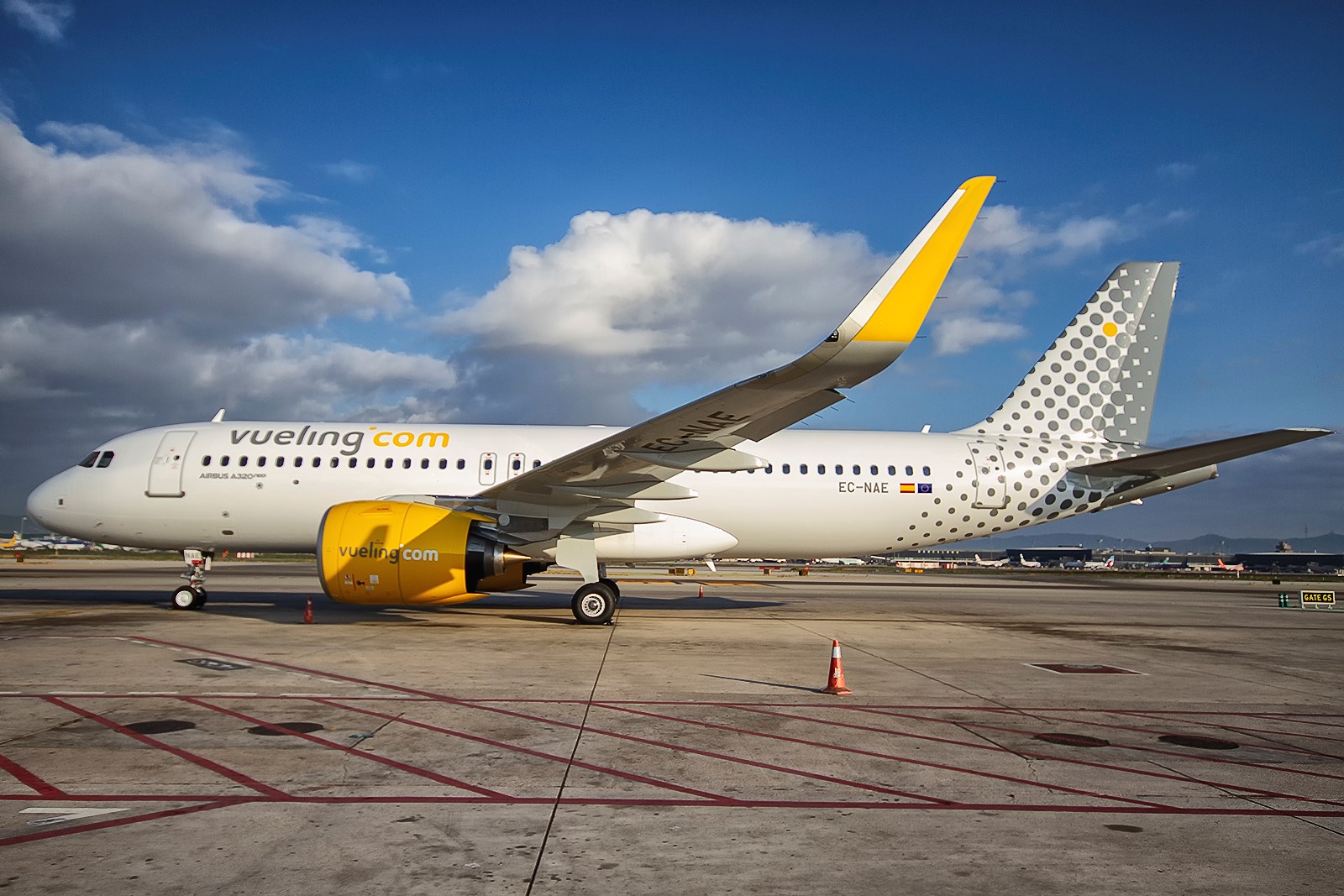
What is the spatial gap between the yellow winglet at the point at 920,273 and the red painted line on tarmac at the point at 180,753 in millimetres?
6292

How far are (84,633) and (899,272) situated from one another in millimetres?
12422

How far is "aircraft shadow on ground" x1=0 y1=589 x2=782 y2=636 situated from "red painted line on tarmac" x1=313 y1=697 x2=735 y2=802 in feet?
23.7

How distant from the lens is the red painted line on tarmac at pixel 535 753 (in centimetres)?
495

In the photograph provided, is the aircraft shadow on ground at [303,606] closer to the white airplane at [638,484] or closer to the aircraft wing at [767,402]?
the white airplane at [638,484]

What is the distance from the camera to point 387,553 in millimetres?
12211

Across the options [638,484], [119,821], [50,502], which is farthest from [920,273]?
[50,502]

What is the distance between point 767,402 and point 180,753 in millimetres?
7050

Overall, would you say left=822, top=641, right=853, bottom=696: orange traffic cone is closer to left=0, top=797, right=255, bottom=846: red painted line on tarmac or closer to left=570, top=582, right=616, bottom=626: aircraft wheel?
left=0, top=797, right=255, bottom=846: red painted line on tarmac

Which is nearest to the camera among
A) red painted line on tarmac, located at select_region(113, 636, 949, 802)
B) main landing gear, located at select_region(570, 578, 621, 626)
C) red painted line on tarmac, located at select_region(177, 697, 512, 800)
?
red painted line on tarmac, located at select_region(177, 697, 512, 800)

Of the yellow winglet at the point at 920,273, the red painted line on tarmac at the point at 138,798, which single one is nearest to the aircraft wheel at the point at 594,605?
the yellow winglet at the point at 920,273

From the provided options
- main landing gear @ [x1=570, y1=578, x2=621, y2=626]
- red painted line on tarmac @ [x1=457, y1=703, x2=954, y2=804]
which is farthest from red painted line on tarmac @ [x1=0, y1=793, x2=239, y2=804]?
main landing gear @ [x1=570, y1=578, x2=621, y2=626]

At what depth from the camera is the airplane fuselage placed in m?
15.9

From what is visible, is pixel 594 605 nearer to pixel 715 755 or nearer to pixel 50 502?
pixel 715 755

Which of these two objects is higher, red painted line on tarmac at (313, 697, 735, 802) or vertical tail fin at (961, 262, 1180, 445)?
vertical tail fin at (961, 262, 1180, 445)
